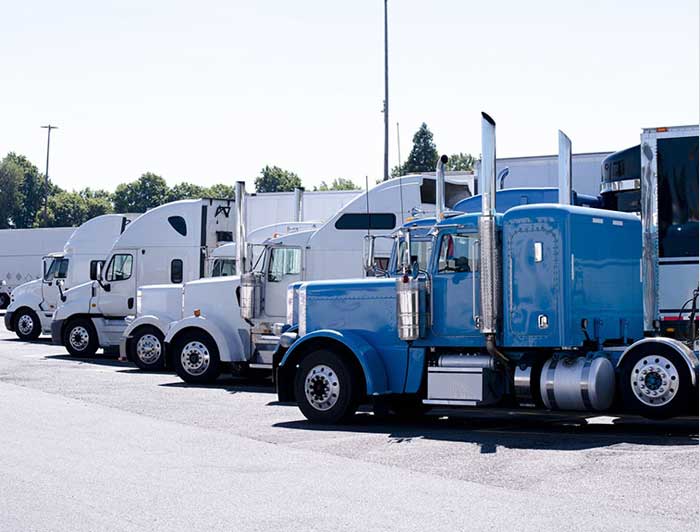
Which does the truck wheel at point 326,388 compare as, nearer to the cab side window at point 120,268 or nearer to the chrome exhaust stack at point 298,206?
the chrome exhaust stack at point 298,206

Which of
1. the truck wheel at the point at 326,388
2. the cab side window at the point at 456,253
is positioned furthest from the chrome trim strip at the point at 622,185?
the truck wheel at the point at 326,388

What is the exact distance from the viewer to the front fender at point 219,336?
20.8m

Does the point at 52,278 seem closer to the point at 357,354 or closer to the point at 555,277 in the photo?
the point at 357,354

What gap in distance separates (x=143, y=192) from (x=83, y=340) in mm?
116403

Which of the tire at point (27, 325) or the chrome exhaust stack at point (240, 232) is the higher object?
the chrome exhaust stack at point (240, 232)

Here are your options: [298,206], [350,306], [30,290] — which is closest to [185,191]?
[30,290]

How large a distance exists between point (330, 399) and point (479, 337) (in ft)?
6.72

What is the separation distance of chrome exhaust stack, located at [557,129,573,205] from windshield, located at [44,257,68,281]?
20229 mm

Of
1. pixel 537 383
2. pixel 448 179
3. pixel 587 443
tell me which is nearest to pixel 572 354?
pixel 537 383

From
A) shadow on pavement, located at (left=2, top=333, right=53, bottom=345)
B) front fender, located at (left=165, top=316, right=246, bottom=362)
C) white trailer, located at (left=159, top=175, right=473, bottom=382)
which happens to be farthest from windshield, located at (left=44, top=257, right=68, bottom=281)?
front fender, located at (left=165, top=316, right=246, bottom=362)

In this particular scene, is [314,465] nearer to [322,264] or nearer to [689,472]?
[689,472]

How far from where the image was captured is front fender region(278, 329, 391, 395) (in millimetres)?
14516

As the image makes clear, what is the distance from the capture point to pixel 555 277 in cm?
1380

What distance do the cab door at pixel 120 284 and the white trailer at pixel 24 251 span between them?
30428 millimetres
